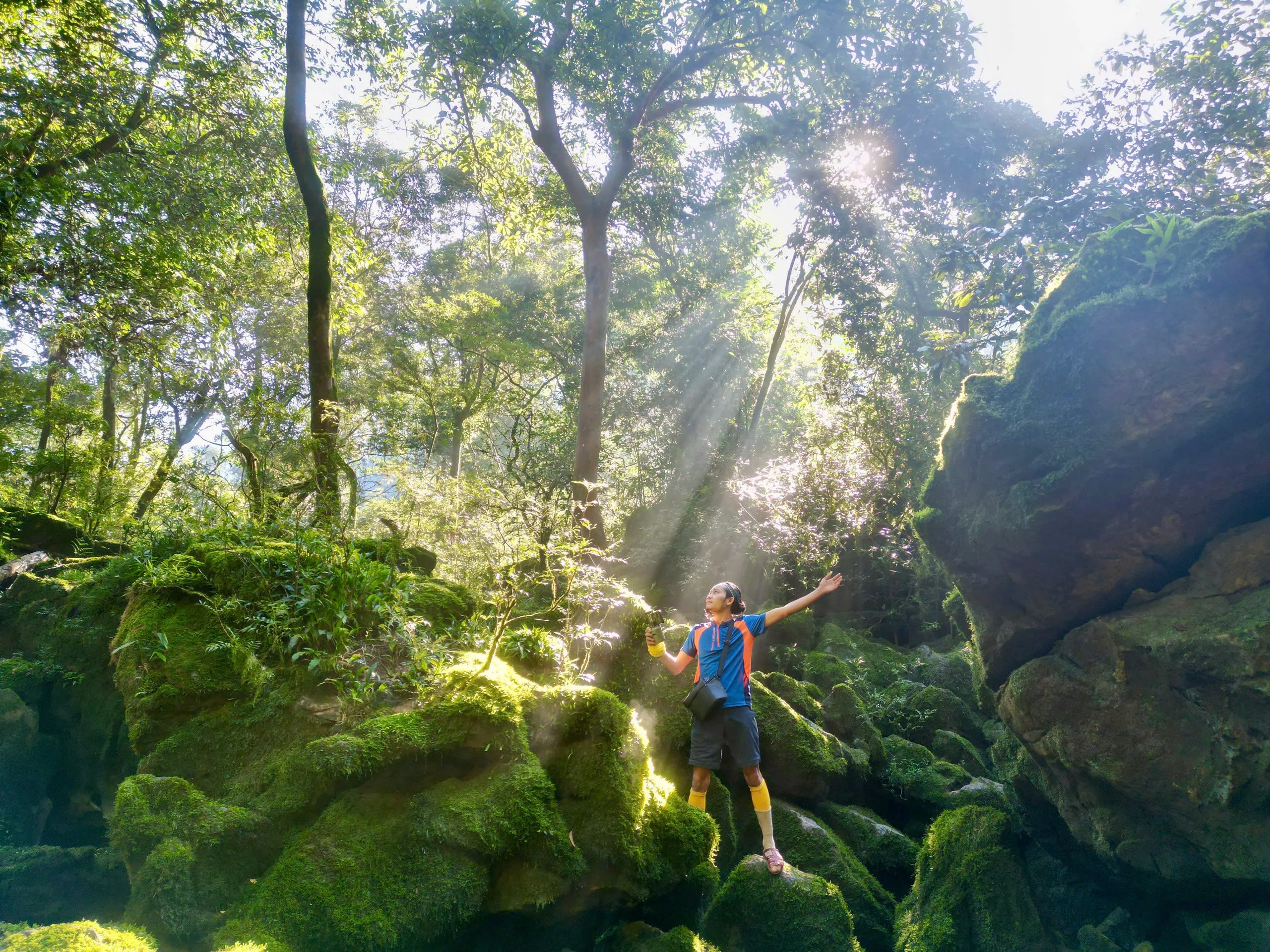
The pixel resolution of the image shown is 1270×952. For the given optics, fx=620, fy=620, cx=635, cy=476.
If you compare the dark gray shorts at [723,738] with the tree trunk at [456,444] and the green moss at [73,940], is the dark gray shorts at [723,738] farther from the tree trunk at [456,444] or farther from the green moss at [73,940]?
the tree trunk at [456,444]

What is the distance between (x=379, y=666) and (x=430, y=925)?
1.93 meters

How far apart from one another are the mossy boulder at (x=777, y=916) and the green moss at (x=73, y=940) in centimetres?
331

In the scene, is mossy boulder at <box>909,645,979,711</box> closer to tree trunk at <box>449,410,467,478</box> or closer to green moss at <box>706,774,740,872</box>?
green moss at <box>706,774,740,872</box>

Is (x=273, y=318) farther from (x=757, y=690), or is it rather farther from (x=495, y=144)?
(x=757, y=690)

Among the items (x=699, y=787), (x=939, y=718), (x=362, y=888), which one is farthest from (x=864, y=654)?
(x=362, y=888)

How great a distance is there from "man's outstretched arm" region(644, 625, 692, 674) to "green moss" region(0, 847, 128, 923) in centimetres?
356

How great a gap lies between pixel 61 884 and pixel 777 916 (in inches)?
171

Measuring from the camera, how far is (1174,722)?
4992 mm

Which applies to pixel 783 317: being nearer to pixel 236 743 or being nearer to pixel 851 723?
pixel 851 723

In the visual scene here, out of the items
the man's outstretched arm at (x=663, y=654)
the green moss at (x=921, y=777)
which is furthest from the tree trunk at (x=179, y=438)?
the green moss at (x=921, y=777)

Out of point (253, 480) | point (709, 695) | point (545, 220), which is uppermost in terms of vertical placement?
point (545, 220)

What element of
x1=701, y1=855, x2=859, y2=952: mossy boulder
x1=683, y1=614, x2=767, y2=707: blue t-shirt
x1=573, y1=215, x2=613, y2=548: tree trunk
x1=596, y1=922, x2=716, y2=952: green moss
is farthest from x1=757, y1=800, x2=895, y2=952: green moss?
x1=573, y1=215, x2=613, y2=548: tree trunk

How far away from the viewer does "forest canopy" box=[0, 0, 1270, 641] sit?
772 centimetres

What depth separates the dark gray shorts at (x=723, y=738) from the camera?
16.0ft
